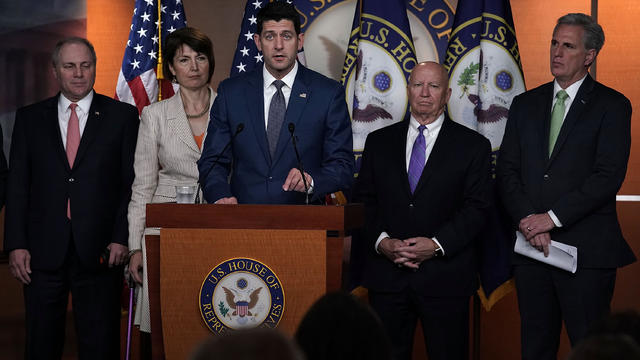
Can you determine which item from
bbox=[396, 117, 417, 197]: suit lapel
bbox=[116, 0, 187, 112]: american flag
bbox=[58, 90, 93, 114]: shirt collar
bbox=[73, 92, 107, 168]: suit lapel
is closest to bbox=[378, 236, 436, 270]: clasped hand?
bbox=[396, 117, 417, 197]: suit lapel

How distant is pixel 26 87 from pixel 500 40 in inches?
118

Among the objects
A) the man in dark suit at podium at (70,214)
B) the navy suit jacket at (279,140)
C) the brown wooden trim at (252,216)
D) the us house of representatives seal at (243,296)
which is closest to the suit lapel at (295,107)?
the navy suit jacket at (279,140)

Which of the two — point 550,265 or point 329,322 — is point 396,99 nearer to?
point 550,265

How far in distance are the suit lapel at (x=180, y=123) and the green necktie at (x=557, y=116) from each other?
5.37 feet

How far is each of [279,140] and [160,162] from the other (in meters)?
0.88

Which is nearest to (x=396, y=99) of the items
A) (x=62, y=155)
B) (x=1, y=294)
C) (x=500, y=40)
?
(x=500, y=40)

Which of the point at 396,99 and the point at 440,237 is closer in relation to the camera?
the point at 440,237

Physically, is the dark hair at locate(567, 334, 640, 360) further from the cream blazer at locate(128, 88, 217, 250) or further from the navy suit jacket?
the cream blazer at locate(128, 88, 217, 250)

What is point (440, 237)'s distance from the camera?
3.45 metres

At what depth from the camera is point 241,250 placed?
2.51 meters

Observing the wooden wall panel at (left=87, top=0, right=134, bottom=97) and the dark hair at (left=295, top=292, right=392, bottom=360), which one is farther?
the wooden wall panel at (left=87, top=0, right=134, bottom=97)

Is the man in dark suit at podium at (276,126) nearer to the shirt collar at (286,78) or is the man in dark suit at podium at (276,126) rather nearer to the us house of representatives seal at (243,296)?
the shirt collar at (286,78)

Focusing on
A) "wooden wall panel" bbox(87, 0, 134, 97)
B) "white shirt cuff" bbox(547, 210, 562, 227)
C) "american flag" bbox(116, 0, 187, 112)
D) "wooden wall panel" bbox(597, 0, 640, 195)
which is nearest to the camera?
"white shirt cuff" bbox(547, 210, 562, 227)

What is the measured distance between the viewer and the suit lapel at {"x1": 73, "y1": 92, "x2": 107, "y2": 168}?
3736 millimetres
